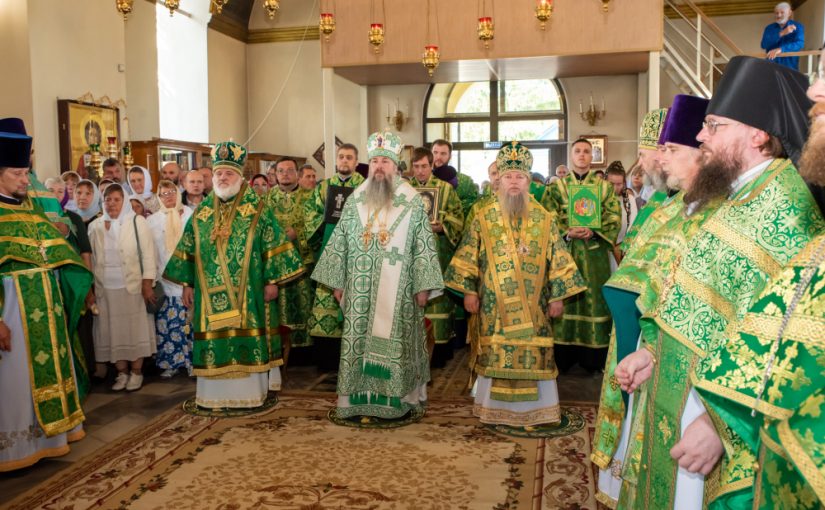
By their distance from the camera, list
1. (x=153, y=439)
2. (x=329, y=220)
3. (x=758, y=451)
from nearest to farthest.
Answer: (x=758, y=451), (x=153, y=439), (x=329, y=220)

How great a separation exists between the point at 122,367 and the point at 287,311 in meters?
1.43

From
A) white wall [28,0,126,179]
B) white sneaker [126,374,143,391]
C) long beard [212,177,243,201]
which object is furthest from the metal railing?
white sneaker [126,374,143,391]

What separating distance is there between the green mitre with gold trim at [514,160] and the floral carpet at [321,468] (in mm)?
1709

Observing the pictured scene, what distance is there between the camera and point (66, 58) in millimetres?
11391

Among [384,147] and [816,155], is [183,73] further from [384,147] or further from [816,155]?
[816,155]

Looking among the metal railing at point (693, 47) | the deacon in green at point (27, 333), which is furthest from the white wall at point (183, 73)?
the deacon in green at point (27, 333)

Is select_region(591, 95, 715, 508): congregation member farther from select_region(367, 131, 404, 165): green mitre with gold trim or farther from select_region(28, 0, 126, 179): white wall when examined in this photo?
select_region(28, 0, 126, 179): white wall

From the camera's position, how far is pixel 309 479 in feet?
13.1

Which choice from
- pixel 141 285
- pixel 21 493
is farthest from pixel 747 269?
pixel 141 285

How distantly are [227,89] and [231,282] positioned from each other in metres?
12.8

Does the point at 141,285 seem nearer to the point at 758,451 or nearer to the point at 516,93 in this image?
the point at 758,451

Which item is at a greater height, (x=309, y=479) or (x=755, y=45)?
(x=755, y=45)

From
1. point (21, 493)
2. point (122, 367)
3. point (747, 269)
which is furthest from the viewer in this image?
point (122, 367)

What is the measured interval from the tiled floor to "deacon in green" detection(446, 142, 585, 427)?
879 millimetres
